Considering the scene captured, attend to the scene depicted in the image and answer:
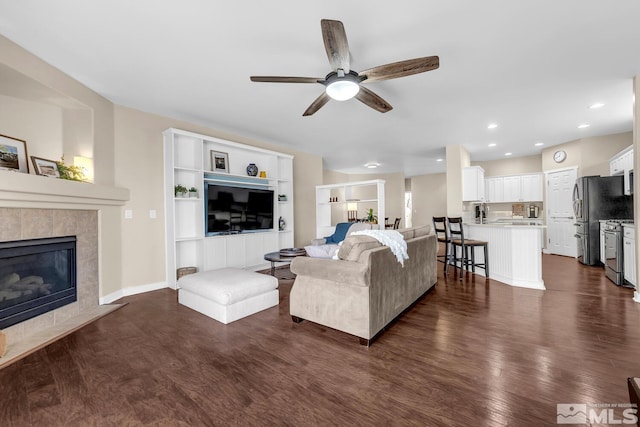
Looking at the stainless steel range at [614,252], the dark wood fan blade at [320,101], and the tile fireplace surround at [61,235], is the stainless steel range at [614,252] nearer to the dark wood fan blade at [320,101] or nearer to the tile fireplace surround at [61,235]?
the dark wood fan blade at [320,101]

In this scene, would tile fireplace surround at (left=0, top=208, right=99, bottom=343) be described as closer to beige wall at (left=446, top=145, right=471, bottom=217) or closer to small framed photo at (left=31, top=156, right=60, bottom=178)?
small framed photo at (left=31, top=156, right=60, bottom=178)

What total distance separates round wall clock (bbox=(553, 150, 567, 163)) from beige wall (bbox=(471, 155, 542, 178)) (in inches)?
36.6

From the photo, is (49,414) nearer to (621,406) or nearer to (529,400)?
(529,400)

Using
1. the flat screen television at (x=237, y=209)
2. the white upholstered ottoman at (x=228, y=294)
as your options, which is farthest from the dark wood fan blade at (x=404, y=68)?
the flat screen television at (x=237, y=209)

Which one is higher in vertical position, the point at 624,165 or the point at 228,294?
the point at 624,165

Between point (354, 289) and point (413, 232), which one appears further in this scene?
point (413, 232)

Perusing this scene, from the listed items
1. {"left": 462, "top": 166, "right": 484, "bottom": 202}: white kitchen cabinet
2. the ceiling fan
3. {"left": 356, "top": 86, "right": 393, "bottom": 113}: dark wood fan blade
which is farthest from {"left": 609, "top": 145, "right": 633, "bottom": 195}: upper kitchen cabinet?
the ceiling fan

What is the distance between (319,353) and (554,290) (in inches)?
145

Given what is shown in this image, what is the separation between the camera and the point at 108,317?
2969mm

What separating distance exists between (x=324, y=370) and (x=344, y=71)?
2.46 metres

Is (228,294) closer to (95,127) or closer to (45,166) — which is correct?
(45,166)

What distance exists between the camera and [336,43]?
1997 mm

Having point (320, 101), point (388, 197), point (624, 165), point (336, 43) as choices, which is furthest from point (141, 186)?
point (388, 197)

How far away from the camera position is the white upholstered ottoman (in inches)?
110
